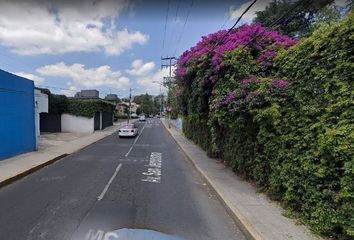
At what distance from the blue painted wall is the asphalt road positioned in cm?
367

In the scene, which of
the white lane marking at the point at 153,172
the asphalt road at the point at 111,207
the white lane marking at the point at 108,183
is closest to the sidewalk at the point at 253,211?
the asphalt road at the point at 111,207

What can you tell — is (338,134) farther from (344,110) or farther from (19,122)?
(19,122)

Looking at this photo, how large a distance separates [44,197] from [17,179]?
2.82 m

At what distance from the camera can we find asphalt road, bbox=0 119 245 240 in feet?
16.5

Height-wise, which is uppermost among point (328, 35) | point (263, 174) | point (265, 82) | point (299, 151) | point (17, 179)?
point (328, 35)

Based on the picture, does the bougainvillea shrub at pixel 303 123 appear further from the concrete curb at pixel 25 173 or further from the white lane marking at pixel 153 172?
the concrete curb at pixel 25 173

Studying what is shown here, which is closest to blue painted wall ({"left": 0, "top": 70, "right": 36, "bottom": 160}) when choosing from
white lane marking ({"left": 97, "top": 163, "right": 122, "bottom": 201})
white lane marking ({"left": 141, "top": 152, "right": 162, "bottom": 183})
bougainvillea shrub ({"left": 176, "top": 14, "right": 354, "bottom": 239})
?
white lane marking ({"left": 97, "top": 163, "right": 122, "bottom": 201})

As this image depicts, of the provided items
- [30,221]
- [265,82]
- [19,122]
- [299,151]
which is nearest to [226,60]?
[265,82]

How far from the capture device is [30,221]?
542 cm

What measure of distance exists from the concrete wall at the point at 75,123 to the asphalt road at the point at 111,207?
2260 cm

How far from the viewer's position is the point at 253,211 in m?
5.98

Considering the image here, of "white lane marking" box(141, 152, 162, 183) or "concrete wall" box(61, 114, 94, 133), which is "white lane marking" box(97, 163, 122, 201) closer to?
"white lane marking" box(141, 152, 162, 183)

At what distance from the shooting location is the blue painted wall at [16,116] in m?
12.5

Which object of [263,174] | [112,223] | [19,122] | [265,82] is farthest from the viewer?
[19,122]
